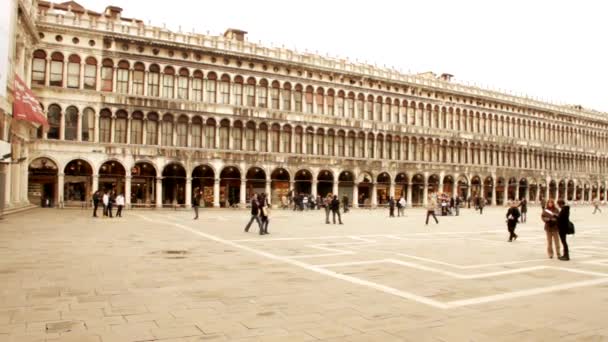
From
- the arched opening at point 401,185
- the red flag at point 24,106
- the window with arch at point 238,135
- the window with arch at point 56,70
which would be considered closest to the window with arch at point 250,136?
the window with arch at point 238,135

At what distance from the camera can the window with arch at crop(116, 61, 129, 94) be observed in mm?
40750

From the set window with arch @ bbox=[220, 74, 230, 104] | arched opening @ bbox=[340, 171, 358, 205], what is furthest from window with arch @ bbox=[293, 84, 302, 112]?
arched opening @ bbox=[340, 171, 358, 205]

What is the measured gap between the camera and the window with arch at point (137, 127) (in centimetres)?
4112

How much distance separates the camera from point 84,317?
6.48 metres

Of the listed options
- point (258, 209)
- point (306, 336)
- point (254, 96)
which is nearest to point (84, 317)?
point (306, 336)

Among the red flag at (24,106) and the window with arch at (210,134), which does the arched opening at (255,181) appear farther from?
the red flag at (24,106)

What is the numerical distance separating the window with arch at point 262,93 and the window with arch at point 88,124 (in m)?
14.7

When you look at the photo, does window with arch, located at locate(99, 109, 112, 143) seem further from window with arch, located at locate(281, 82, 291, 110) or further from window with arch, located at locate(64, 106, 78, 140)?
window with arch, located at locate(281, 82, 291, 110)

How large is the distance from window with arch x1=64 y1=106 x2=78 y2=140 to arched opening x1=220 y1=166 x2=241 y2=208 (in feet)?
41.3

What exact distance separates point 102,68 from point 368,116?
87.6 feet

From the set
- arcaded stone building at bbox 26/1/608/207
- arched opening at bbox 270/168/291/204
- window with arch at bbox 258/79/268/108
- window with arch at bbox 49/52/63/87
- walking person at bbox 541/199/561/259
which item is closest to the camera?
walking person at bbox 541/199/561/259

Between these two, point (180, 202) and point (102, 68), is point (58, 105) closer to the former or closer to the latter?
point (102, 68)

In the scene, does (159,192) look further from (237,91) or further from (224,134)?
(237,91)

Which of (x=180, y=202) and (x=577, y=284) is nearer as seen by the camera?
(x=577, y=284)
